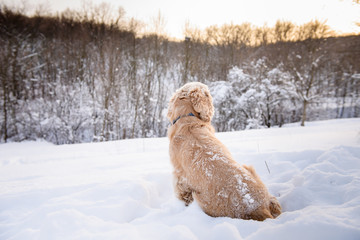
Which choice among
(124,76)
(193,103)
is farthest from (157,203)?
(124,76)

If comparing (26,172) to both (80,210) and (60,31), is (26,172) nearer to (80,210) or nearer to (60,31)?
(80,210)

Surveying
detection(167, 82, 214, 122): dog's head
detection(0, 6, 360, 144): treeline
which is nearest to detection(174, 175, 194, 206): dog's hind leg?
detection(167, 82, 214, 122): dog's head

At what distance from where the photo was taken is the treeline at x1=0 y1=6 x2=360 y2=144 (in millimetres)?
13539

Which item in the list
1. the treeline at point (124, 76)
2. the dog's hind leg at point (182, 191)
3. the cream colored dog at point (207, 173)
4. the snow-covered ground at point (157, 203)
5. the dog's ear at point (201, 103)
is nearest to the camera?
the snow-covered ground at point (157, 203)

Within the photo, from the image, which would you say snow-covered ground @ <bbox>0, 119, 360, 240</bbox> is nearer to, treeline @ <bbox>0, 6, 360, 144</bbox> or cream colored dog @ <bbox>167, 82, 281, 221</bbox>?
cream colored dog @ <bbox>167, 82, 281, 221</bbox>

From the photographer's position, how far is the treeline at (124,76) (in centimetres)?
1354

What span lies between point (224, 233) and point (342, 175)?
5.99 feet

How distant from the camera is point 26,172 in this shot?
3.18 m

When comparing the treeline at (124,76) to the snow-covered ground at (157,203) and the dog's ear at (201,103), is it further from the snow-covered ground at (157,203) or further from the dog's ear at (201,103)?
the dog's ear at (201,103)

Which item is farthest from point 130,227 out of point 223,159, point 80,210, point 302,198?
point 302,198

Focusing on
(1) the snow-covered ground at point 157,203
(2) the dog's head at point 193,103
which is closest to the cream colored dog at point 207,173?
(2) the dog's head at point 193,103

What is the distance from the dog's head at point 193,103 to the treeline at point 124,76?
442 inches

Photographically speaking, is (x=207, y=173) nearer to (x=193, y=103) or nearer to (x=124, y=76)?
(x=193, y=103)

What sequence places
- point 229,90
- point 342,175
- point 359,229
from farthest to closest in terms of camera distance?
point 229,90, point 342,175, point 359,229
